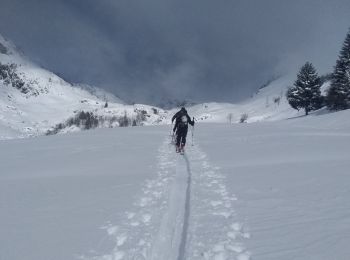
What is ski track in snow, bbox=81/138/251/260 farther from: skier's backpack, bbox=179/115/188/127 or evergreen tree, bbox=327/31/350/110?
evergreen tree, bbox=327/31/350/110

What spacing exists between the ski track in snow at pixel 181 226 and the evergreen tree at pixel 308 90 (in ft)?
180

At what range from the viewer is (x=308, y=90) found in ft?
203

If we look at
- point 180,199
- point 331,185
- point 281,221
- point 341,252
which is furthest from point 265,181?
point 341,252

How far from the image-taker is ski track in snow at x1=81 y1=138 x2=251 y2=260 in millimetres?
6160

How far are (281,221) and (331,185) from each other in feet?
10.6

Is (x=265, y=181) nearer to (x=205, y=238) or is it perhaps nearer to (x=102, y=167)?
(x=205, y=238)

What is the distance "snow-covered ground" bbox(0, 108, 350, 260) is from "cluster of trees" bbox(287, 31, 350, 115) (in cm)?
4136

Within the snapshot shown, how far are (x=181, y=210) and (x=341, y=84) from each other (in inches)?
2016

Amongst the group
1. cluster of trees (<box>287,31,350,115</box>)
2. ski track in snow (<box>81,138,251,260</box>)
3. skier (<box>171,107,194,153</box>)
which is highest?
cluster of trees (<box>287,31,350,115</box>)

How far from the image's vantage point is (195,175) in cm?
1270

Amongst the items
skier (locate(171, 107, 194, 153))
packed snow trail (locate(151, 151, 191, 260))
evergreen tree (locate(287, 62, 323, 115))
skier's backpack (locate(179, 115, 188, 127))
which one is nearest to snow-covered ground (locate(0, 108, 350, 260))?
packed snow trail (locate(151, 151, 191, 260))

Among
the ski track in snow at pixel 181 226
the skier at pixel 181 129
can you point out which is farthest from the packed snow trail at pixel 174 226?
the skier at pixel 181 129

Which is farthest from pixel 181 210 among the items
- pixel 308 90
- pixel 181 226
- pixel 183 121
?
pixel 308 90

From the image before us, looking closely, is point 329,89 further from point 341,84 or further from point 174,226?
point 174,226
